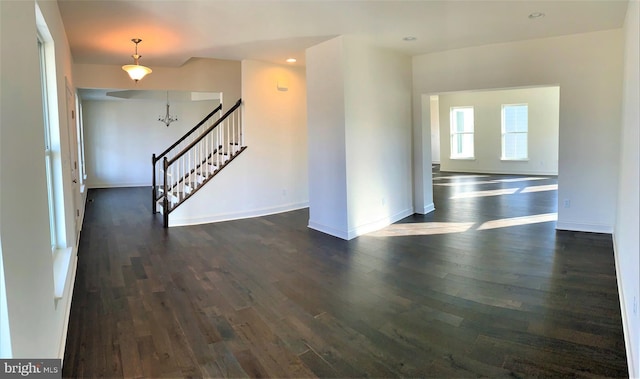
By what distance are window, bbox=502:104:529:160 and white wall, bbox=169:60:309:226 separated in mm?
8100

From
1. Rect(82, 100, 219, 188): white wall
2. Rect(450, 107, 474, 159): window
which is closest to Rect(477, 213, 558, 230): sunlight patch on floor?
Rect(450, 107, 474, 159): window

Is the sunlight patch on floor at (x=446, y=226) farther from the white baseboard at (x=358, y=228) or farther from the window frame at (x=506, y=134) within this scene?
the window frame at (x=506, y=134)

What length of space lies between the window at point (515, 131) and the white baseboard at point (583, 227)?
296 inches

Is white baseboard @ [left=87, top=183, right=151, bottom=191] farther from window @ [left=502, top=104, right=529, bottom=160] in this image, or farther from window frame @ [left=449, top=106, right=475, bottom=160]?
window @ [left=502, top=104, right=529, bottom=160]

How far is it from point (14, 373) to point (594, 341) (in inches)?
120

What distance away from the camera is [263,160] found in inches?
267

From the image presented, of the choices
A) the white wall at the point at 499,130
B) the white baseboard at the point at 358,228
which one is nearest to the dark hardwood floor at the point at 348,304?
the white baseboard at the point at 358,228

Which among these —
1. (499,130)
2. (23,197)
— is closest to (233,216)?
(23,197)

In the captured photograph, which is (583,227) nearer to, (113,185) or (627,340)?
(627,340)

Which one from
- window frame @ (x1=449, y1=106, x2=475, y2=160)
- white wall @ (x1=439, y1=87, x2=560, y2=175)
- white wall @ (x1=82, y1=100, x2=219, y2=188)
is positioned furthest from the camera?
window frame @ (x1=449, y1=106, x2=475, y2=160)

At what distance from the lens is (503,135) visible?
484 inches

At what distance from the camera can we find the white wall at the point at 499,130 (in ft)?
37.6

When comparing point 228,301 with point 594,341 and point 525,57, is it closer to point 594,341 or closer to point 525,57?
point 594,341

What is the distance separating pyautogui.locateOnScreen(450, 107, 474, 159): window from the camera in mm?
13070
